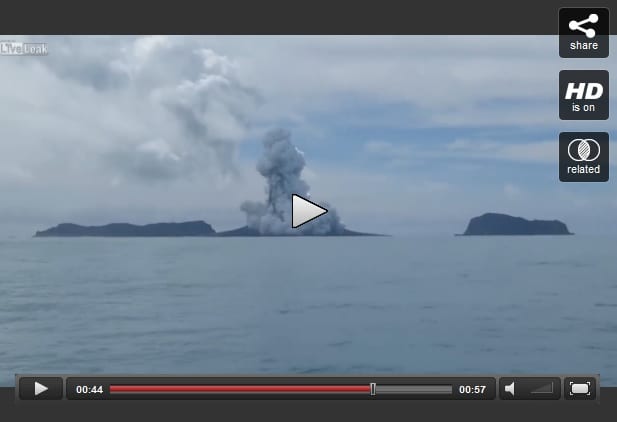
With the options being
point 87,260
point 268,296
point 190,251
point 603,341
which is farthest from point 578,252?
point 87,260

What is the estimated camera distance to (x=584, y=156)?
413 inches

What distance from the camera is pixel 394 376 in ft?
31.9
